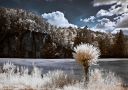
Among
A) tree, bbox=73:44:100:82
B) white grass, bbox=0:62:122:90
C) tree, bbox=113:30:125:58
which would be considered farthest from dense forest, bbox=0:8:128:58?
white grass, bbox=0:62:122:90

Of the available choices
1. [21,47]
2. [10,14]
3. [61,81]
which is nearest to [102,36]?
[21,47]

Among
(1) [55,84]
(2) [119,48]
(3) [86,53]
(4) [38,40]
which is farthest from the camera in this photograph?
(4) [38,40]

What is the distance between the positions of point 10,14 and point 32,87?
10283 mm

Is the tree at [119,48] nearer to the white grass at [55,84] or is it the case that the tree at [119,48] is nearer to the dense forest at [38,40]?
the dense forest at [38,40]

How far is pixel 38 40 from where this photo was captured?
19266 millimetres

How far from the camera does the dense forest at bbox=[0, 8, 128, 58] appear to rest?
17484 mm

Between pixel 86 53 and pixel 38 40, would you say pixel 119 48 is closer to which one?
pixel 38 40

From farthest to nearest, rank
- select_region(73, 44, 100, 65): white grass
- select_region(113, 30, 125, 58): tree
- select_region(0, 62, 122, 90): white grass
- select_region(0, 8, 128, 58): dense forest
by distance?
select_region(113, 30, 125, 58): tree < select_region(0, 8, 128, 58): dense forest < select_region(73, 44, 100, 65): white grass < select_region(0, 62, 122, 90): white grass

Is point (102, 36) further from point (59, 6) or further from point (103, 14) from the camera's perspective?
point (59, 6)

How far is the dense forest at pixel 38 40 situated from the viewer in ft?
57.4

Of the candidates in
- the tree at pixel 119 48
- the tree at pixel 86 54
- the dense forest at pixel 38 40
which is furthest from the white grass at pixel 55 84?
the tree at pixel 119 48

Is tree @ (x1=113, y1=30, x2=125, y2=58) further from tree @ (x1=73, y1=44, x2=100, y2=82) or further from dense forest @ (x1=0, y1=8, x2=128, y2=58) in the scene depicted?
tree @ (x1=73, y1=44, x2=100, y2=82)

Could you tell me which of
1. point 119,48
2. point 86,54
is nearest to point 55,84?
point 86,54

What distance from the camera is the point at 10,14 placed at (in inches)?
620
